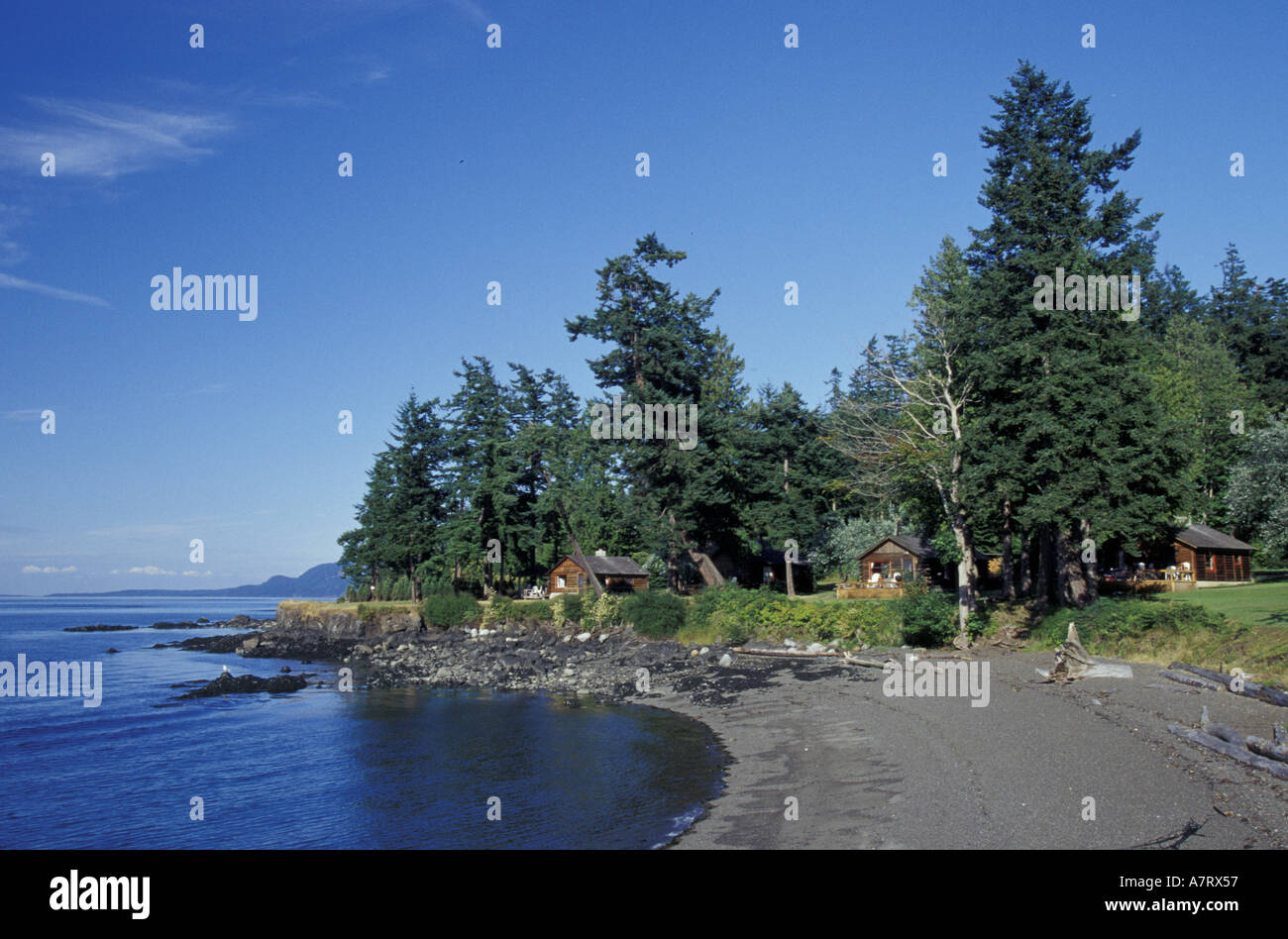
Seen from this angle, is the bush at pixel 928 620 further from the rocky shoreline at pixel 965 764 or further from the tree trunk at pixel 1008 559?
the tree trunk at pixel 1008 559

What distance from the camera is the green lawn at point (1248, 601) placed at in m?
28.1

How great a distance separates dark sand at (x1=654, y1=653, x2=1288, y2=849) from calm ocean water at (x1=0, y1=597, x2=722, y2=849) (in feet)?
6.43

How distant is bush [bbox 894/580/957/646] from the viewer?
121 ft

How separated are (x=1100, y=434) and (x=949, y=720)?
1553cm

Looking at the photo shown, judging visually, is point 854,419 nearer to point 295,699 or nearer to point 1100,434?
point 1100,434

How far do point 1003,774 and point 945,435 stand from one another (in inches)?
913

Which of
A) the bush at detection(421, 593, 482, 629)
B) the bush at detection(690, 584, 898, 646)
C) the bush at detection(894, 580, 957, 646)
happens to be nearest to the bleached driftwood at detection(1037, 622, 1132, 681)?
the bush at detection(894, 580, 957, 646)

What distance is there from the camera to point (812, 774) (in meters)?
19.8

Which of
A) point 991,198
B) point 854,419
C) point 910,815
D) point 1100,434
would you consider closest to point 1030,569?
point 854,419

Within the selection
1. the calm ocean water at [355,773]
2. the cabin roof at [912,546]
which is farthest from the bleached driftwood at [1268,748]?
the cabin roof at [912,546]

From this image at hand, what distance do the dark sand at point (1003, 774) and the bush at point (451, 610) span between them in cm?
4001

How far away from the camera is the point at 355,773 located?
24812mm

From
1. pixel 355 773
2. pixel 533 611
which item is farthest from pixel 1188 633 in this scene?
pixel 533 611

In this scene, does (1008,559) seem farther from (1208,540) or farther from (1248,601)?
(1208,540)
